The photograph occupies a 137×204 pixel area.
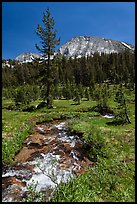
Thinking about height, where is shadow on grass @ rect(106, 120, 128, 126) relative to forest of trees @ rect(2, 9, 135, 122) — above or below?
below

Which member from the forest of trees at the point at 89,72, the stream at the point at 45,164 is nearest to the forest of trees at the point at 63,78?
the forest of trees at the point at 89,72

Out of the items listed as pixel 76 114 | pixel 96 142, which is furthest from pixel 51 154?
pixel 76 114

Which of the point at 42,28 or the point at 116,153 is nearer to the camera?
the point at 116,153

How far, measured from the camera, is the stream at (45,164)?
11.7 meters

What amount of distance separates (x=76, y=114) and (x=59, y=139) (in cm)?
1086

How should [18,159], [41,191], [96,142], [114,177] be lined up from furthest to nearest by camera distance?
[96,142] < [18,159] < [114,177] < [41,191]

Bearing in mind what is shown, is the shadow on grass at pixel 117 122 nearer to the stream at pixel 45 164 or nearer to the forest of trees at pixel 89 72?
the stream at pixel 45 164

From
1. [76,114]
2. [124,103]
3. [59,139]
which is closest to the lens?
[59,139]

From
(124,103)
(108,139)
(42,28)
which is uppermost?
(42,28)

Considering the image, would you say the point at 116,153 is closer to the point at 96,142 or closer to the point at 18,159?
the point at 96,142

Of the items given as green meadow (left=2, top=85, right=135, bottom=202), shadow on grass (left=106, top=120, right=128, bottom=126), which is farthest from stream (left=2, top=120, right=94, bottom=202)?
shadow on grass (left=106, top=120, right=128, bottom=126)

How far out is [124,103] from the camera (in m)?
25.1

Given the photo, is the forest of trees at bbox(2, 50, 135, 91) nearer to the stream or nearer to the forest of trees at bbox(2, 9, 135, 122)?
the forest of trees at bbox(2, 9, 135, 122)

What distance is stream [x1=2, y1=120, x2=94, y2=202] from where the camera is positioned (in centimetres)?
1168
